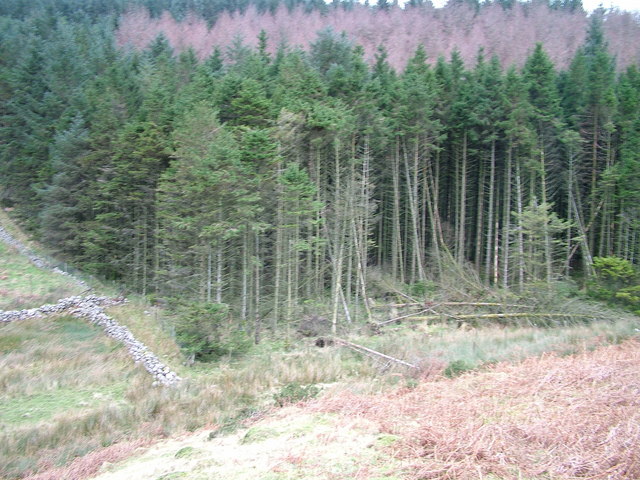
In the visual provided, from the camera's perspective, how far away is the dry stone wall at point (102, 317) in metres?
17.1

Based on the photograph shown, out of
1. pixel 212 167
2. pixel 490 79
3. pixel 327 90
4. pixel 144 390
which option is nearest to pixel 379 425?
pixel 144 390

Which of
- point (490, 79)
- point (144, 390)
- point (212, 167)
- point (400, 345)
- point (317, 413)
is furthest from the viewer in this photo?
point (490, 79)

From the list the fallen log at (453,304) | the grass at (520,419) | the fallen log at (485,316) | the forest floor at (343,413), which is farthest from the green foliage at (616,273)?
the grass at (520,419)

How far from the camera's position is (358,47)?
31.8 metres

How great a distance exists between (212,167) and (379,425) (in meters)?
14.9

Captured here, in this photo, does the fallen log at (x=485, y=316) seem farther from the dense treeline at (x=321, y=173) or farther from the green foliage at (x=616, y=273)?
the green foliage at (x=616, y=273)

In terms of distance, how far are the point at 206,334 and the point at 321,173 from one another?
12.6 meters

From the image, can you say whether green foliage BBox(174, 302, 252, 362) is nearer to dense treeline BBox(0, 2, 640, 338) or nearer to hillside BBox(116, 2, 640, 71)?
dense treeline BBox(0, 2, 640, 338)

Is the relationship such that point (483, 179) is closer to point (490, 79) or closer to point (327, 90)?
point (490, 79)

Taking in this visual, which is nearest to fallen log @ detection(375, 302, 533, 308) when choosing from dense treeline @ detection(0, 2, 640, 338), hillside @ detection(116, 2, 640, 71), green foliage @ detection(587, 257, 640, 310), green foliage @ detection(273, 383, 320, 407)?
dense treeline @ detection(0, 2, 640, 338)

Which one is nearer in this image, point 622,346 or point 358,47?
point 622,346

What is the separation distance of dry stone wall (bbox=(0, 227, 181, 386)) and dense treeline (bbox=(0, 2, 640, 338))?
301 cm

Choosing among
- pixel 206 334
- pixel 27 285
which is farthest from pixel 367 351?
pixel 27 285

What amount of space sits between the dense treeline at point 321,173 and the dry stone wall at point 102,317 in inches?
118
